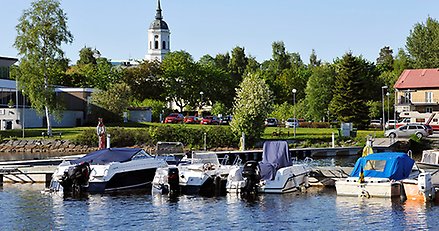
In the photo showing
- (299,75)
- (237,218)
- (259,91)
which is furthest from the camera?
(299,75)

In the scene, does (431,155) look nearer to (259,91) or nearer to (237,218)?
(237,218)

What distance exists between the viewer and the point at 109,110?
312 ft

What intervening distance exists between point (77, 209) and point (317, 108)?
7377cm

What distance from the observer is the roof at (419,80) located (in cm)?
9494

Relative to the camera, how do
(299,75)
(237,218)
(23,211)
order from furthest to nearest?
(299,75)
(23,211)
(237,218)

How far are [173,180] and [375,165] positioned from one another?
31.7 feet

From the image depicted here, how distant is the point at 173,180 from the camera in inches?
1400

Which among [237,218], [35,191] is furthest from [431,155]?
[35,191]

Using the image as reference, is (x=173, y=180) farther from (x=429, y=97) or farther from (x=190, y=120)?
(x=429, y=97)

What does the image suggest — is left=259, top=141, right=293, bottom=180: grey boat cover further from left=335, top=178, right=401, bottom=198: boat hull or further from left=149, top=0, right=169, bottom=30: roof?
left=149, top=0, right=169, bottom=30: roof

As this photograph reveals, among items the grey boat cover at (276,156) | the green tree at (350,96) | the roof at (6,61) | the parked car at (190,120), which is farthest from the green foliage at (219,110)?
the grey boat cover at (276,156)

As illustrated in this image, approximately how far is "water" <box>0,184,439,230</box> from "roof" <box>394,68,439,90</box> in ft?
207

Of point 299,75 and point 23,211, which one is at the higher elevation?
point 299,75

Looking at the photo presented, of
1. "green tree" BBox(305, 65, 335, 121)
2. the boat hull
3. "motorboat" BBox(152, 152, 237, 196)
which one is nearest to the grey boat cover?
"motorboat" BBox(152, 152, 237, 196)
